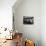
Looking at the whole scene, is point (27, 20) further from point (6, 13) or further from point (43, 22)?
point (6, 13)

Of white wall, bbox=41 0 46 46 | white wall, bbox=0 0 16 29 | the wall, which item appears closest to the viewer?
white wall, bbox=0 0 16 29

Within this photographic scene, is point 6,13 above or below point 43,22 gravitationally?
above

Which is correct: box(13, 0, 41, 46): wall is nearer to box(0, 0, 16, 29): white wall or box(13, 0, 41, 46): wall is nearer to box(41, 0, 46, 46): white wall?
box(41, 0, 46, 46): white wall

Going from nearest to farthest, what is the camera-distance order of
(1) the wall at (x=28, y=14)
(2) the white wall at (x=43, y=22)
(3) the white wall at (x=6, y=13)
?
(3) the white wall at (x=6, y=13) → (2) the white wall at (x=43, y=22) → (1) the wall at (x=28, y=14)

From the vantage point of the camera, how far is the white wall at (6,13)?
12.9 feet

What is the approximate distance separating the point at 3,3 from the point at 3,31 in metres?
1.00

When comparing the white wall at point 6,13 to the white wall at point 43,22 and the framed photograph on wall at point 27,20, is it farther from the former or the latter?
the white wall at point 43,22

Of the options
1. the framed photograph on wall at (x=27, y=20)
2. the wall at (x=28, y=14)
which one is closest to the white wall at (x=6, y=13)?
the wall at (x=28, y=14)

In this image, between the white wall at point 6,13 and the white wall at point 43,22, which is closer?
the white wall at point 6,13

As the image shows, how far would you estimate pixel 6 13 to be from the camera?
13.1 feet

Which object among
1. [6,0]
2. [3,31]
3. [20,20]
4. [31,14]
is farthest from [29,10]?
[3,31]

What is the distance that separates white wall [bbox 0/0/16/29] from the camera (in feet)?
12.9

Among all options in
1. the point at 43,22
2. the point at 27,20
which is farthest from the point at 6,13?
the point at 43,22

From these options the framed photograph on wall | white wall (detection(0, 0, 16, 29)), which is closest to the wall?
the framed photograph on wall
